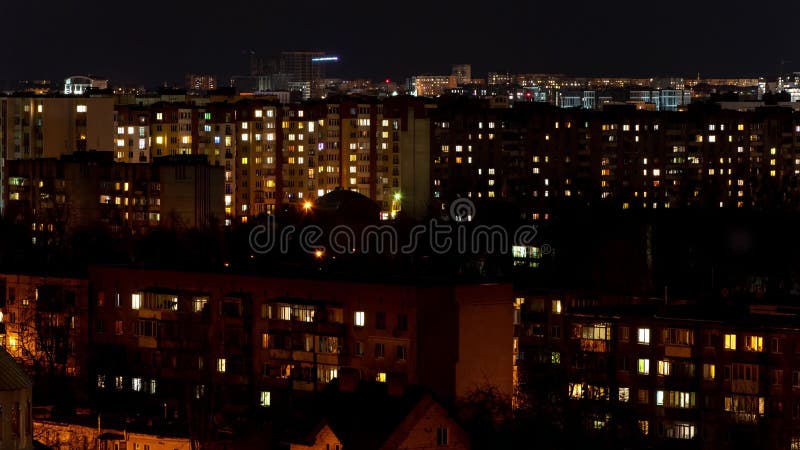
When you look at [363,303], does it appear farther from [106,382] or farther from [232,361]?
[106,382]

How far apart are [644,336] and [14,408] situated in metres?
8.20

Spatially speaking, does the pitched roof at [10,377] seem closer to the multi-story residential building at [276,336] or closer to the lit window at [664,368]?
the multi-story residential building at [276,336]

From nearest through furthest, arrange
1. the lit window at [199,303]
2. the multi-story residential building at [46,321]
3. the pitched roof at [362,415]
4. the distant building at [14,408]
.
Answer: the distant building at [14,408]
the pitched roof at [362,415]
the lit window at [199,303]
the multi-story residential building at [46,321]

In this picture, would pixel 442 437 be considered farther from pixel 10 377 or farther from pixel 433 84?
pixel 433 84

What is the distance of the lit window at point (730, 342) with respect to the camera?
495 inches

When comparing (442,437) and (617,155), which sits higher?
(617,155)

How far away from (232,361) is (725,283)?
8.44 m

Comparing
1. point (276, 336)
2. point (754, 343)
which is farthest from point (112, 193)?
point (754, 343)

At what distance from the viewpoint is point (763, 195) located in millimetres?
33781

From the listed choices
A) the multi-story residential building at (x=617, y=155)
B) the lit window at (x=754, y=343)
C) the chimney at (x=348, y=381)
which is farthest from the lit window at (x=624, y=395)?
the multi-story residential building at (x=617, y=155)

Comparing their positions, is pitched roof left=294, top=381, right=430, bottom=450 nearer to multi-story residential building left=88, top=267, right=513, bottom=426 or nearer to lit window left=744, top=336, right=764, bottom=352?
multi-story residential building left=88, top=267, right=513, bottom=426

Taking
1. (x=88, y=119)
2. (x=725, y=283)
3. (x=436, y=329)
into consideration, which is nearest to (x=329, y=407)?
(x=436, y=329)

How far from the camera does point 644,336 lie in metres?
13.0

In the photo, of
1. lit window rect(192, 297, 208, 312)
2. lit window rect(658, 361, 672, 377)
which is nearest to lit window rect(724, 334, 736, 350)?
lit window rect(658, 361, 672, 377)
